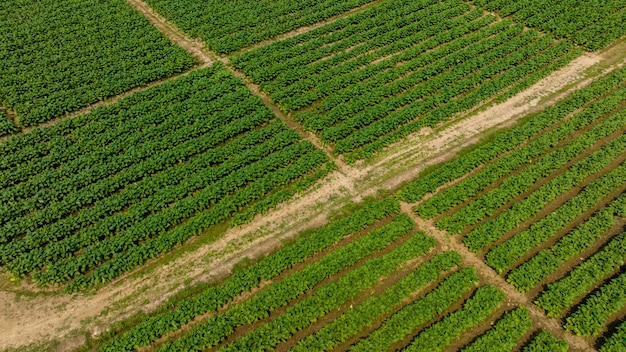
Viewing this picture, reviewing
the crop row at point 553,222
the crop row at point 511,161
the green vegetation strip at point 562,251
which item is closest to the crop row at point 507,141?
the crop row at point 511,161

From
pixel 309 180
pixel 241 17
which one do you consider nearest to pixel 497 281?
pixel 309 180

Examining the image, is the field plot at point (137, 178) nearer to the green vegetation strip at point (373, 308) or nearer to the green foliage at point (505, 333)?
the green vegetation strip at point (373, 308)

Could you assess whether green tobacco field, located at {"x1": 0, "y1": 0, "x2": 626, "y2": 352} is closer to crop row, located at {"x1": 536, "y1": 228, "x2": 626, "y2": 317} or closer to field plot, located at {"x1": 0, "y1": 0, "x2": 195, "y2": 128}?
crop row, located at {"x1": 536, "y1": 228, "x2": 626, "y2": 317}

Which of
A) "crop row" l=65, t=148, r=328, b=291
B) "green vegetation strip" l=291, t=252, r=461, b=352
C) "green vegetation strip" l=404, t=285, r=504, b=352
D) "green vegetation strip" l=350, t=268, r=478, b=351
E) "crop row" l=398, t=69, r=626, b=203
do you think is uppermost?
"crop row" l=65, t=148, r=328, b=291

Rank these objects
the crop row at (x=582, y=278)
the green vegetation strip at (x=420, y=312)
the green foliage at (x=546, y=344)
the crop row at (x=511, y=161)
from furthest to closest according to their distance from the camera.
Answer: the crop row at (x=511, y=161) < the crop row at (x=582, y=278) < the green vegetation strip at (x=420, y=312) < the green foliage at (x=546, y=344)

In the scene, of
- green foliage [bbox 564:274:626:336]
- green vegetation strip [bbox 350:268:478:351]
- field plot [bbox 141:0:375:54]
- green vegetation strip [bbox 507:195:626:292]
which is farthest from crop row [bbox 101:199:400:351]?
field plot [bbox 141:0:375:54]

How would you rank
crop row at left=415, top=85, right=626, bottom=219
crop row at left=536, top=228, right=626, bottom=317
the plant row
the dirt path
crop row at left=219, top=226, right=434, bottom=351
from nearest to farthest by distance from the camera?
1. crop row at left=219, top=226, right=434, bottom=351
2. the dirt path
3. crop row at left=536, top=228, right=626, bottom=317
4. the plant row
5. crop row at left=415, top=85, right=626, bottom=219
